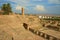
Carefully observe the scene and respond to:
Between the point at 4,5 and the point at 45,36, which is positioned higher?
the point at 4,5

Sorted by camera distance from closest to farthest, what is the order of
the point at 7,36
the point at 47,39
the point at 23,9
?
the point at 7,36 < the point at 47,39 < the point at 23,9

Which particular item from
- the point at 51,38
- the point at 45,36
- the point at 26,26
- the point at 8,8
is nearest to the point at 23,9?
the point at 8,8

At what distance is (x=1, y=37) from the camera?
13297 mm

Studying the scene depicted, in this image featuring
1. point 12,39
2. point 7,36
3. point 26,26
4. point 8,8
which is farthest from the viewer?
point 8,8

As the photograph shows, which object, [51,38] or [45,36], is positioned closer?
[51,38]

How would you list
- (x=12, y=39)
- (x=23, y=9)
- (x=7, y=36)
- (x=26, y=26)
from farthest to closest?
(x=23, y=9) < (x=26, y=26) < (x=7, y=36) < (x=12, y=39)

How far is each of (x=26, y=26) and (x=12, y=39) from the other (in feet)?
32.5

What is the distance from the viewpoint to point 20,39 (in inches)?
551

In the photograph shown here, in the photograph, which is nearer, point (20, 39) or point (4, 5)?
point (20, 39)

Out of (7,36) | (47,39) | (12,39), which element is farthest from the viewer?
(47,39)

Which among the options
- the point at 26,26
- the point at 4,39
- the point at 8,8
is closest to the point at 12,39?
the point at 4,39

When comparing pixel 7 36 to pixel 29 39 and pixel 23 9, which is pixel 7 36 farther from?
pixel 23 9

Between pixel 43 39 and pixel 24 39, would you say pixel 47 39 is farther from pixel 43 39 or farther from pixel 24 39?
pixel 24 39

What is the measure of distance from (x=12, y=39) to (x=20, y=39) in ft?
4.27
